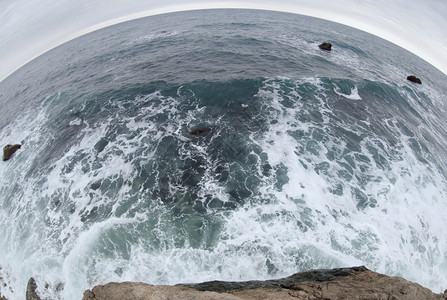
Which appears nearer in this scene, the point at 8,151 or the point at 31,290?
the point at 31,290

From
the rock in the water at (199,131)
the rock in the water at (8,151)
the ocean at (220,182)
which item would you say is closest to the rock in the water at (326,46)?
the ocean at (220,182)

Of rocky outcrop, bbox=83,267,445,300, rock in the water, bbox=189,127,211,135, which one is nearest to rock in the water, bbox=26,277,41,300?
rocky outcrop, bbox=83,267,445,300

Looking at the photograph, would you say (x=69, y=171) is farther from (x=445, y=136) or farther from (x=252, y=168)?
(x=445, y=136)

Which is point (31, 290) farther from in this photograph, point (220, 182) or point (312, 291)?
point (312, 291)

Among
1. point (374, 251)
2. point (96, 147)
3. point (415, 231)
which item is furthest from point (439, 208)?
point (96, 147)

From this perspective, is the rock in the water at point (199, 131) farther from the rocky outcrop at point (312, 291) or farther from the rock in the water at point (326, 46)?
the rock in the water at point (326, 46)

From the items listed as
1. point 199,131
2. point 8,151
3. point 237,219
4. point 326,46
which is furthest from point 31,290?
point 326,46

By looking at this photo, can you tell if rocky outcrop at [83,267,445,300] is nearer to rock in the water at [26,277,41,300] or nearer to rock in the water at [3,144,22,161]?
rock in the water at [26,277,41,300]
